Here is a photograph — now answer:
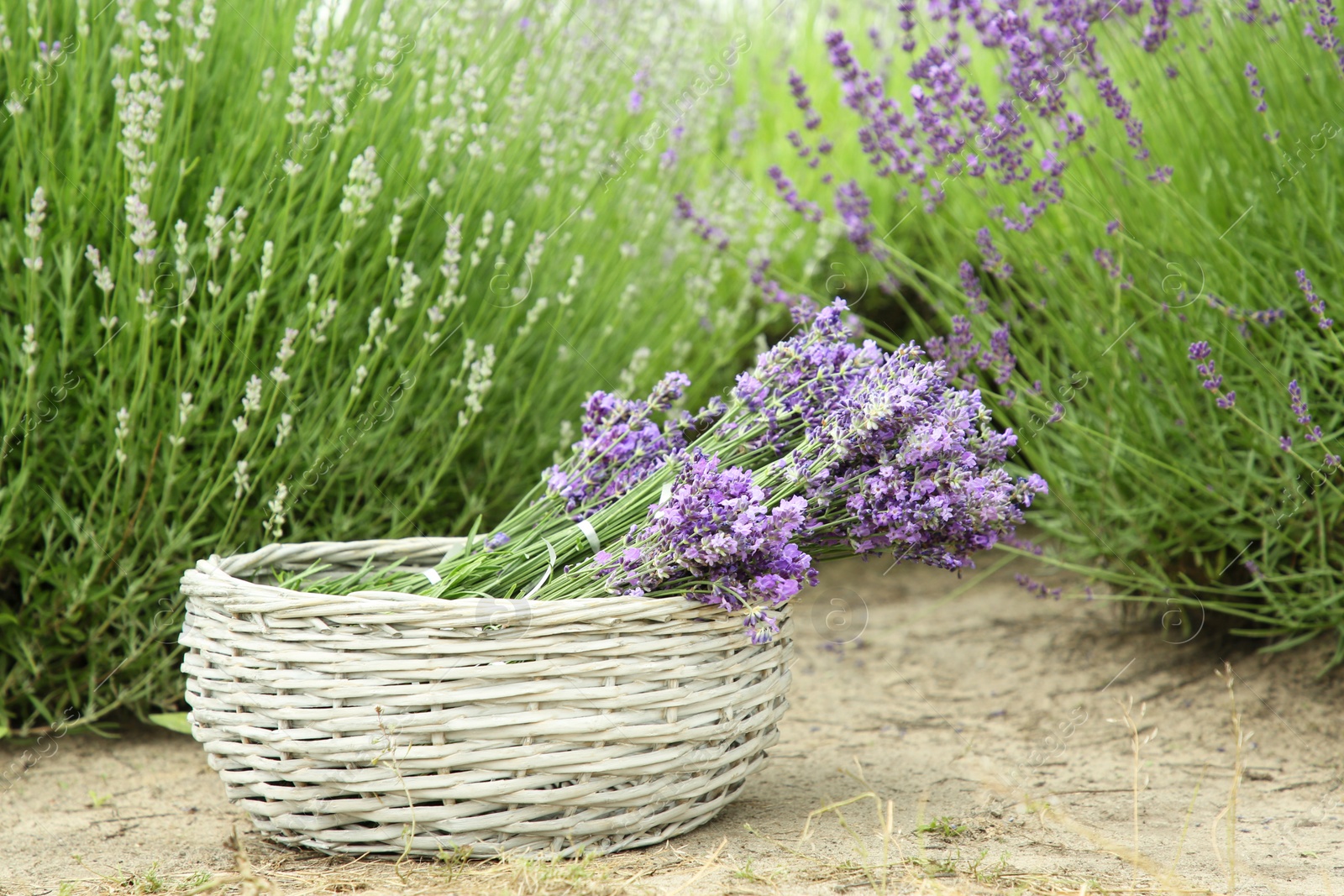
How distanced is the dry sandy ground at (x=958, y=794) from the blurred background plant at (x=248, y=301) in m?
0.35

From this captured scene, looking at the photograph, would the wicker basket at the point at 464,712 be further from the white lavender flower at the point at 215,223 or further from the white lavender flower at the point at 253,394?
the white lavender flower at the point at 215,223

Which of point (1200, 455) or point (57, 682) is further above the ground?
point (57, 682)

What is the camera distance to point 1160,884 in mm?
1479

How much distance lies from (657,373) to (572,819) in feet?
4.73

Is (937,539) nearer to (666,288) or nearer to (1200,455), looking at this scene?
(1200,455)

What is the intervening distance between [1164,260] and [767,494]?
858 millimetres

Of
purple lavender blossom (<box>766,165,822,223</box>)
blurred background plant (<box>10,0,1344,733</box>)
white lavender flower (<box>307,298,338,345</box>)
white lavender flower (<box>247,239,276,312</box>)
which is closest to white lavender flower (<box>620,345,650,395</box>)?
blurred background plant (<box>10,0,1344,733</box>)

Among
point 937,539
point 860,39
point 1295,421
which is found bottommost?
point 1295,421

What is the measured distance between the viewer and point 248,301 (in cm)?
188

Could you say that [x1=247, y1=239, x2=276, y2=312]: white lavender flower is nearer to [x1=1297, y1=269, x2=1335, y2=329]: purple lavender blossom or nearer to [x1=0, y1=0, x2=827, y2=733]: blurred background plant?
[x1=0, y1=0, x2=827, y2=733]: blurred background plant

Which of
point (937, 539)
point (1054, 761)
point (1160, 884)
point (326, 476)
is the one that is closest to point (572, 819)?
point (937, 539)

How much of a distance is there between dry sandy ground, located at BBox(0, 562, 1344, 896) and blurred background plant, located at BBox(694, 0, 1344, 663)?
25 centimetres

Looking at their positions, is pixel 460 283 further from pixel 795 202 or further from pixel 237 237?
pixel 795 202

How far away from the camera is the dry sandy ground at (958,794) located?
1.51m
